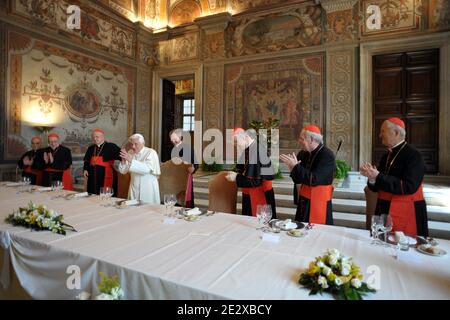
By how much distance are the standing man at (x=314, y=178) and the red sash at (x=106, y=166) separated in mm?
4053

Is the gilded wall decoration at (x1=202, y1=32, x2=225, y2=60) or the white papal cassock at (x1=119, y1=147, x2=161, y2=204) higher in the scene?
the gilded wall decoration at (x1=202, y1=32, x2=225, y2=60)

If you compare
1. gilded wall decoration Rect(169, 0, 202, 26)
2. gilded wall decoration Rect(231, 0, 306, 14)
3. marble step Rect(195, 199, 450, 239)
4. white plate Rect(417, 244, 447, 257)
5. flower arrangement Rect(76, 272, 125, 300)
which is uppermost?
gilded wall decoration Rect(169, 0, 202, 26)

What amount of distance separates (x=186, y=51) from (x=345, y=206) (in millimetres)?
8372

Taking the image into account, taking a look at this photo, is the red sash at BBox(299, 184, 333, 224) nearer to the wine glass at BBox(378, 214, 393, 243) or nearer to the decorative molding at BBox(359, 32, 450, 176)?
the wine glass at BBox(378, 214, 393, 243)

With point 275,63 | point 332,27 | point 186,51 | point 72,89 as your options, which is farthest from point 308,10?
point 72,89

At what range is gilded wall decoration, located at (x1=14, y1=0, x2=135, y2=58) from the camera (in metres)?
7.50

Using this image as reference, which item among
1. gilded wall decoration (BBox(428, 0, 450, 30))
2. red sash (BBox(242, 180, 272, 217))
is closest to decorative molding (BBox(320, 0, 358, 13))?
gilded wall decoration (BBox(428, 0, 450, 30))

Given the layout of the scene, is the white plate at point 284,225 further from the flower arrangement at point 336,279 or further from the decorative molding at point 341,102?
the decorative molding at point 341,102

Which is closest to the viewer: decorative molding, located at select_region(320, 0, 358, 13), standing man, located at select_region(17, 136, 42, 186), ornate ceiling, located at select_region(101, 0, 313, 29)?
standing man, located at select_region(17, 136, 42, 186)

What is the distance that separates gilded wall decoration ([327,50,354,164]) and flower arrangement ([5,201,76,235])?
792 cm

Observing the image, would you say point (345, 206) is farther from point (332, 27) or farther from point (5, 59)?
point (5, 59)

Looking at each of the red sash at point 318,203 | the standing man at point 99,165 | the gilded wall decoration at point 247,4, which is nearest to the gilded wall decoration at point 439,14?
the gilded wall decoration at point 247,4

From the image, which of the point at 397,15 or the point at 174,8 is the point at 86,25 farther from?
the point at 397,15

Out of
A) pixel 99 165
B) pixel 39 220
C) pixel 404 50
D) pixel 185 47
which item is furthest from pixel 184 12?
pixel 39 220
